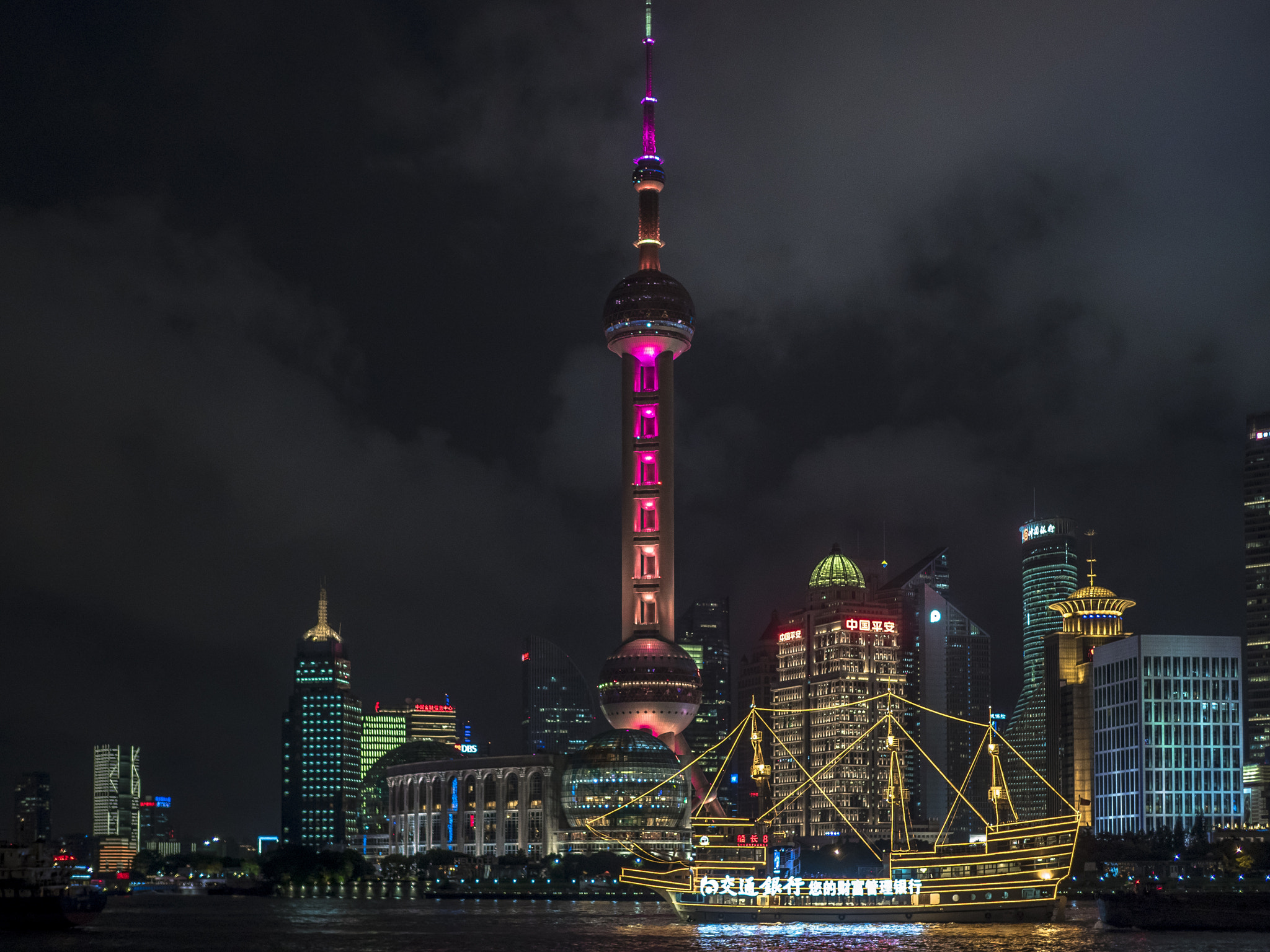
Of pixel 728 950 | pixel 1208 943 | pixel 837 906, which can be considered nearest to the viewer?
pixel 728 950

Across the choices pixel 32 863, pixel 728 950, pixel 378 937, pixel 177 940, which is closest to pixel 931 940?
pixel 728 950

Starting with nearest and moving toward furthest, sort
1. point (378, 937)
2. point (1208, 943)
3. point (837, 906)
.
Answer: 1. point (1208, 943)
2. point (378, 937)
3. point (837, 906)

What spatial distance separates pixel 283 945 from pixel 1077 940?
80.0 m

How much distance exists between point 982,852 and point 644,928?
39975 mm

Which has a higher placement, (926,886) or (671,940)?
(926,886)

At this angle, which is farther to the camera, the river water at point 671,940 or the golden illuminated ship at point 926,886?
the golden illuminated ship at point 926,886

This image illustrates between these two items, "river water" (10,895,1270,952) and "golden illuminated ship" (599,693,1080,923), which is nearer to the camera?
"river water" (10,895,1270,952)

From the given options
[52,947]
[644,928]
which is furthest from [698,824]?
[52,947]

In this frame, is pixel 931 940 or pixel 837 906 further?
pixel 837 906

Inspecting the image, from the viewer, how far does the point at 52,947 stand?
16262cm

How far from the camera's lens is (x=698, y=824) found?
19875 cm

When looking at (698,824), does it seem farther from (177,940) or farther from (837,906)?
(177,940)

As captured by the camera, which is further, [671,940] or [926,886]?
[926,886]

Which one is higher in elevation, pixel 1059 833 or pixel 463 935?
pixel 1059 833
